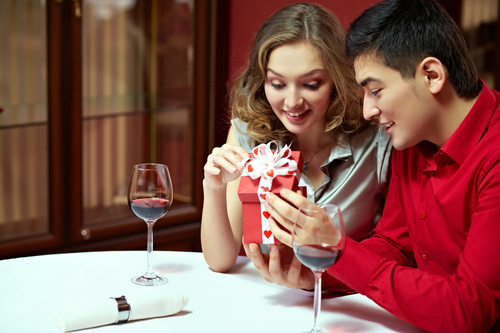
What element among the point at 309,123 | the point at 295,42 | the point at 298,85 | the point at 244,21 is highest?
the point at 244,21

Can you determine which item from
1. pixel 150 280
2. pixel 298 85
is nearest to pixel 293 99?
pixel 298 85

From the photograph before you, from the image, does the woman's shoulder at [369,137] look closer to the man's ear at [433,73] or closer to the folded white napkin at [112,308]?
the man's ear at [433,73]

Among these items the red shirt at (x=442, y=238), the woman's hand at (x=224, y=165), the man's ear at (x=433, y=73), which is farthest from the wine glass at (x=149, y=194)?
the man's ear at (x=433, y=73)

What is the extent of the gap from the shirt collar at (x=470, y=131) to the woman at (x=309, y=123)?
0.44 meters

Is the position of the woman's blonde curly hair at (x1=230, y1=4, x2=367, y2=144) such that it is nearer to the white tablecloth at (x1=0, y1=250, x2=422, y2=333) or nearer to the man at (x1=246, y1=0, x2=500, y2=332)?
the man at (x1=246, y1=0, x2=500, y2=332)

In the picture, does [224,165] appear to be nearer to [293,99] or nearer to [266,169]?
[266,169]

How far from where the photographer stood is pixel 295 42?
1865 mm

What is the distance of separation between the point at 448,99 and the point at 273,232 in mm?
521

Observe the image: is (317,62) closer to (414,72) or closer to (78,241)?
(414,72)

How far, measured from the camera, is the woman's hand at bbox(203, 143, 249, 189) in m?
1.60

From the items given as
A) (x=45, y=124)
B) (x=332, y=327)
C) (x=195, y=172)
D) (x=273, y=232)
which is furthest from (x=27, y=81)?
(x=332, y=327)

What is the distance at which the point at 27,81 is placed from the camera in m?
2.78

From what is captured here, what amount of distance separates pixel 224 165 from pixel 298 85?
389 mm

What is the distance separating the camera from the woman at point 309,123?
1.84m
